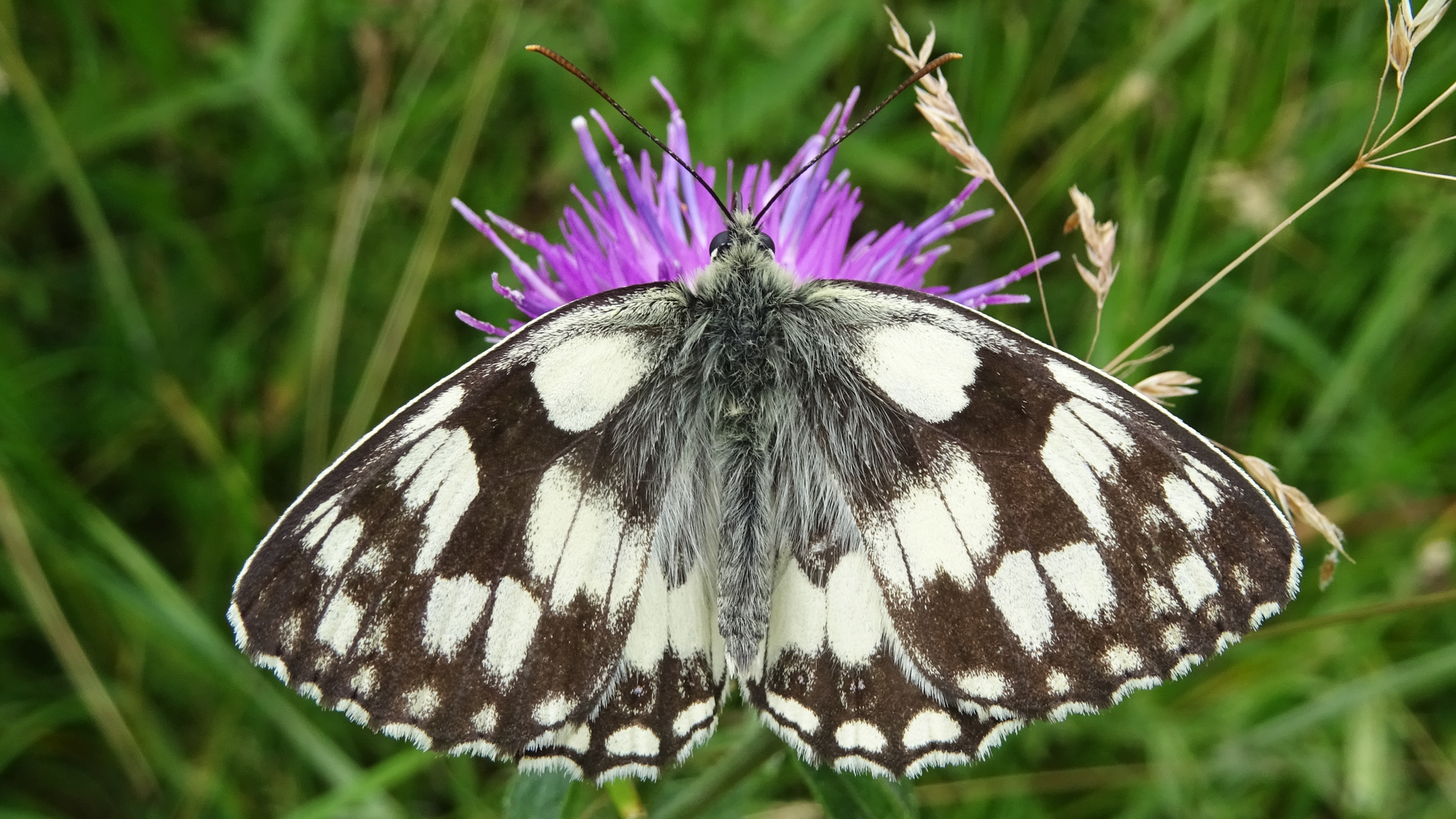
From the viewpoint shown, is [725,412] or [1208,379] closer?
[725,412]

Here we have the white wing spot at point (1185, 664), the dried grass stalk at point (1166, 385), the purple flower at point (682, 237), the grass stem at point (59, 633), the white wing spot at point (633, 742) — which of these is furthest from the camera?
the grass stem at point (59, 633)

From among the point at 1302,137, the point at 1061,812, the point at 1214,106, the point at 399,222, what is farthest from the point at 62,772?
the point at 1302,137

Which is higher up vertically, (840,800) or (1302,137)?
(1302,137)

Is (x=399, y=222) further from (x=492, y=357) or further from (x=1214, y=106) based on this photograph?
(x=1214, y=106)

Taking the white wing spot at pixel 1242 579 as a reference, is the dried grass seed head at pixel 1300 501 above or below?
above

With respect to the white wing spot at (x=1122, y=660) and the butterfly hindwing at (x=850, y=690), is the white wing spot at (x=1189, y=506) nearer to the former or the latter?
the white wing spot at (x=1122, y=660)

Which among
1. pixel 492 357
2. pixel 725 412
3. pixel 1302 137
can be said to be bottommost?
pixel 725 412

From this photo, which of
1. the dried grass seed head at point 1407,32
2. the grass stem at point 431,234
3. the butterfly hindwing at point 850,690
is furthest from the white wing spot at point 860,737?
the grass stem at point 431,234

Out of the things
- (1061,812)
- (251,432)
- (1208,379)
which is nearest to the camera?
(1061,812)
